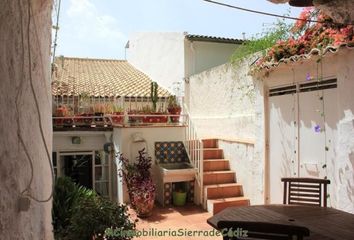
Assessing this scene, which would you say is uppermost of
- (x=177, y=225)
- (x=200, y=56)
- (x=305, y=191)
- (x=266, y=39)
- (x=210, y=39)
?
(x=210, y=39)

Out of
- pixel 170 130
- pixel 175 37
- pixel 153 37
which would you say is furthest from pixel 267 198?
pixel 153 37

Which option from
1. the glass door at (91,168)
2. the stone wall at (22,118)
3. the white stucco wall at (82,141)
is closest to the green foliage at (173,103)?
the white stucco wall at (82,141)

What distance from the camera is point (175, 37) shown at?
36.9 feet

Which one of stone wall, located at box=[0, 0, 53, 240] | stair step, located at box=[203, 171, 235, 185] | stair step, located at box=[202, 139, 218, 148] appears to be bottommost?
stair step, located at box=[203, 171, 235, 185]

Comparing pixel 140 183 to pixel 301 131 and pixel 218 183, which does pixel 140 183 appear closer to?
pixel 218 183

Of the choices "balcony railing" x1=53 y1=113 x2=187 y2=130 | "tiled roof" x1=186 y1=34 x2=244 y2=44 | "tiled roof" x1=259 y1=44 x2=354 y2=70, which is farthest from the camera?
"tiled roof" x1=186 y1=34 x2=244 y2=44

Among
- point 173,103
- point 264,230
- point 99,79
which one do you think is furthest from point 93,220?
point 99,79

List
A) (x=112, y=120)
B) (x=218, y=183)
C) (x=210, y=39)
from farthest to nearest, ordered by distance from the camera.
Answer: (x=210, y=39)
(x=112, y=120)
(x=218, y=183)

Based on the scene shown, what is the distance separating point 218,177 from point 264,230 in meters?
5.00

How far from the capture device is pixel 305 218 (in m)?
3.15

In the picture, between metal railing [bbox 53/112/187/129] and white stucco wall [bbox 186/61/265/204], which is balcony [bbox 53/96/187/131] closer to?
metal railing [bbox 53/112/187/129]

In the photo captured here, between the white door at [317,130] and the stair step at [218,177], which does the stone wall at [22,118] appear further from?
the stair step at [218,177]

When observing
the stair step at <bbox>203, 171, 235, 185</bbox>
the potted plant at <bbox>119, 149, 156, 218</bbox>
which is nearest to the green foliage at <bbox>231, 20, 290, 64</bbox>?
the stair step at <bbox>203, 171, 235, 185</bbox>

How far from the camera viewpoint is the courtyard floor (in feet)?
17.7
